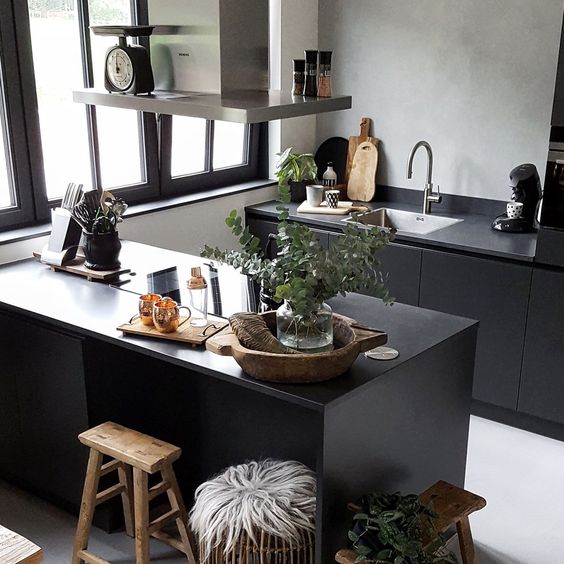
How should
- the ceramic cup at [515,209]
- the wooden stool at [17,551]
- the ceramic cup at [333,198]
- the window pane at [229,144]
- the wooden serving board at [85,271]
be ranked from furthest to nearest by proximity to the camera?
1. the window pane at [229,144]
2. the ceramic cup at [333,198]
3. the ceramic cup at [515,209]
4. the wooden serving board at [85,271]
5. the wooden stool at [17,551]

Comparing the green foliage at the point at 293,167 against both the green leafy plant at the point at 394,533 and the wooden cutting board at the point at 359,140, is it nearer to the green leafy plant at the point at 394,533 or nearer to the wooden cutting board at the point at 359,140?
the green leafy plant at the point at 394,533

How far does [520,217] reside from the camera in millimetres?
3951

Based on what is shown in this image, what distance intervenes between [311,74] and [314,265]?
0.94m

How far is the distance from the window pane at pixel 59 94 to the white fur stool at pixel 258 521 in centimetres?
199

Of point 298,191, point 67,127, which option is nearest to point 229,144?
point 298,191

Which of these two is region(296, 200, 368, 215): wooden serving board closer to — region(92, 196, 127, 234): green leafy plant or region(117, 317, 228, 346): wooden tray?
region(92, 196, 127, 234): green leafy plant

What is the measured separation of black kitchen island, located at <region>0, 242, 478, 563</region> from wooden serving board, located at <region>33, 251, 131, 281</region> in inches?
1.5

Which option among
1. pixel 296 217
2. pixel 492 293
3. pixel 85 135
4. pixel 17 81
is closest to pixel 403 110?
pixel 296 217

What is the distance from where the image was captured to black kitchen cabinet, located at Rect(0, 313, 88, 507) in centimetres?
290

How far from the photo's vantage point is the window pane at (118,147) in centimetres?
402

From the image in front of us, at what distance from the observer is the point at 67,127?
12.6 ft

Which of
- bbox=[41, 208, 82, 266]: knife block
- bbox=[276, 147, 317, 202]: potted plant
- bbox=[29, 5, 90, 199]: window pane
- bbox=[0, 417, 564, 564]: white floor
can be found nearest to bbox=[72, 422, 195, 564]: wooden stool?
bbox=[0, 417, 564, 564]: white floor

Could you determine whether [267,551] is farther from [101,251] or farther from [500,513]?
[101,251]

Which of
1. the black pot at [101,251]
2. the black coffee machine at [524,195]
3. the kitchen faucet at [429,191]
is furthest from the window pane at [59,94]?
the black coffee machine at [524,195]
